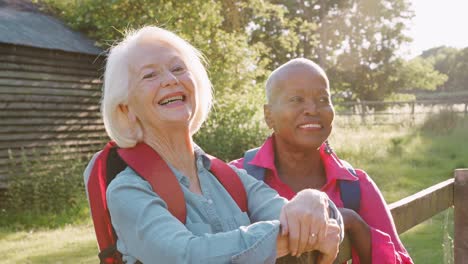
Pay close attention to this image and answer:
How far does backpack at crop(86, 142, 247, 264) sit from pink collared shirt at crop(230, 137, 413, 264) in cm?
66

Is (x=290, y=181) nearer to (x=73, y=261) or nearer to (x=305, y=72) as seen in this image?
(x=305, y=72)

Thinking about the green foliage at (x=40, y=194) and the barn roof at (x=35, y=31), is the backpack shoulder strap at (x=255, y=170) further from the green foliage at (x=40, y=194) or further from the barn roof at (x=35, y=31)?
the barn roof at (x=35, y=31)

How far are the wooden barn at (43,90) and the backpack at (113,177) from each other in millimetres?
10172

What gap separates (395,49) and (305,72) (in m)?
39.1

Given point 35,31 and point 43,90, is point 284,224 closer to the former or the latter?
point 43,90

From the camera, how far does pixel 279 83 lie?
2225 mm

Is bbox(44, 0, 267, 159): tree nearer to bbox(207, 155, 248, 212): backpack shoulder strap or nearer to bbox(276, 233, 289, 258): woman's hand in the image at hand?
bbox(207, 155, 248, 212): backpack shoulder strap

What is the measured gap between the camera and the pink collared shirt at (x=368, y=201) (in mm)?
1810

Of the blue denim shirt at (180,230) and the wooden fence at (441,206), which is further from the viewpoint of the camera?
the wooden fence at (441,206)

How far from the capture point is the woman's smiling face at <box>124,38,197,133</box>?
5.18 ft

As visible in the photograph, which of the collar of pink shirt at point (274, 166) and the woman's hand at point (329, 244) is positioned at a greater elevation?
the woman's hand at point (329, 244)

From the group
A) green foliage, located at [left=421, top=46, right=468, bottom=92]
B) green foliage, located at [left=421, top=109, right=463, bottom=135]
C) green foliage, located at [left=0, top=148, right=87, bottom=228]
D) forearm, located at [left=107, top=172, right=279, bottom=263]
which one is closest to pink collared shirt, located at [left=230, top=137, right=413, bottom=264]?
forearm, located at [left=107, top=172, right=279, bottom=263]

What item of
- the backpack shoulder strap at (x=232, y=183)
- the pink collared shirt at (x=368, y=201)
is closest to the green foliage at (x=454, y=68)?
the pink collared shirt at (x=368, y=201)

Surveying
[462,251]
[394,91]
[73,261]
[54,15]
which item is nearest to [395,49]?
[394,91]
